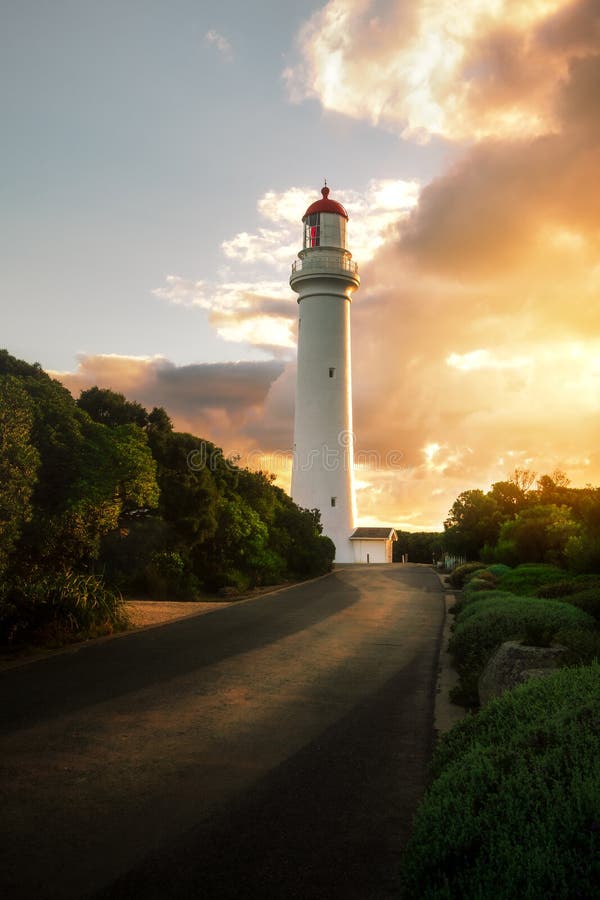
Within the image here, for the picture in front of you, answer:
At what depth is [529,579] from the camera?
2330cm

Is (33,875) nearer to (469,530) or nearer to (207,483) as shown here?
(207,483)

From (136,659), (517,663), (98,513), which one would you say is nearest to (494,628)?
(517,663)

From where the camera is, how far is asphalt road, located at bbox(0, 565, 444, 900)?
520 cm

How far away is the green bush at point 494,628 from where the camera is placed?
37.3ft

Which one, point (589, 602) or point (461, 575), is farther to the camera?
point (461, 575)

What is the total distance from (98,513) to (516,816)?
13875mm

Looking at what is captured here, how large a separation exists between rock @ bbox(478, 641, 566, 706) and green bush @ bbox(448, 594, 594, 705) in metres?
1.34

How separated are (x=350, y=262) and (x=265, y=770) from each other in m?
46.7

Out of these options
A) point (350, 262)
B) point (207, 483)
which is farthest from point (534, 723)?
point (350, 262)

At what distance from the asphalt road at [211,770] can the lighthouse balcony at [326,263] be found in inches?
1509

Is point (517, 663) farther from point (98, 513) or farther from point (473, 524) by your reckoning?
point (473, 524)

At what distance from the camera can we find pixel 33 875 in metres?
5.14

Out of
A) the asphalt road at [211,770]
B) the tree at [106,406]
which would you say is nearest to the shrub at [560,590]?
the asphalt road at [211,770]

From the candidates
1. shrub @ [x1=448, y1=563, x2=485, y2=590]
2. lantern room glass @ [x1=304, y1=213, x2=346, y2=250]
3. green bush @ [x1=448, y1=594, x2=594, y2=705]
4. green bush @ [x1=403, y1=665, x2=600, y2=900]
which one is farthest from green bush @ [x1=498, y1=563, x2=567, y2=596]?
lantern room glass @ [x1=304, y1=213, x2=346, y2=250]
